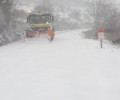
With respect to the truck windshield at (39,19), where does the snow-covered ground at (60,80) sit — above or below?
below

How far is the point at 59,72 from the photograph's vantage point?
11523 mm

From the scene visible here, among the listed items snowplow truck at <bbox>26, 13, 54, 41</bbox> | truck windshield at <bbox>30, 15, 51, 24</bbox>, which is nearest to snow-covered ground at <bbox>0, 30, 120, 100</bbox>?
snowplow truck at <bbox>26, 13, 54, 41</bbox>

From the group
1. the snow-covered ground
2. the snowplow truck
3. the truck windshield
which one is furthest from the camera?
the truck windshield

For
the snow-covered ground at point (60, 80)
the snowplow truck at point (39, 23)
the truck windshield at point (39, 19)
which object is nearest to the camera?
the snow-covered ground at point (60, 80)

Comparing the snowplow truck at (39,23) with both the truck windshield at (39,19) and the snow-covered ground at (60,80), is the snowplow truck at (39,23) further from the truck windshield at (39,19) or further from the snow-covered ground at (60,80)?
the snow-covered ground at (60,80)

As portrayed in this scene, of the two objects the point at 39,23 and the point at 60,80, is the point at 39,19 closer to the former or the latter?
the point at 39,23

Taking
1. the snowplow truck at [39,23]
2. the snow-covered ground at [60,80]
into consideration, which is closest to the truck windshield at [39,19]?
the snowplow truck at [39,23]

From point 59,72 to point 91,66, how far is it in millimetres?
1861

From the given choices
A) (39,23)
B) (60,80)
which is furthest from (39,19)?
(60,80)

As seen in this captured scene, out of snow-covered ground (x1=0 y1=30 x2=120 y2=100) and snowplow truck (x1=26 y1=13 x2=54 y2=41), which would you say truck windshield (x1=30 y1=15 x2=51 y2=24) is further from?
snow-covered ground (x1=0 y1=30 x2=120 y2=100)

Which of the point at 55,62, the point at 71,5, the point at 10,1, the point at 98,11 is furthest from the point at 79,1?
the point at 55,62

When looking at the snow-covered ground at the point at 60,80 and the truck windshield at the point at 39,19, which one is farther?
the truck windshield at the point at 39,19

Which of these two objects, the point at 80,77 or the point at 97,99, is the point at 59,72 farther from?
the point at 97,99

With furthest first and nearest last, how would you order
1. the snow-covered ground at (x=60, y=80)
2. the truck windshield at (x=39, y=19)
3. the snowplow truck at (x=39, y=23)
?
the truck windshield at (x=39, y=19)
the snowplow truck at (x=39, y=23)
the snow-covered ground at (x=60, y=80)
